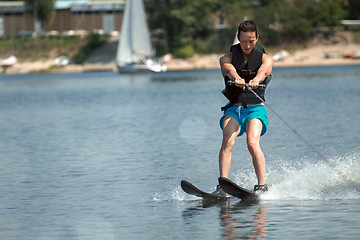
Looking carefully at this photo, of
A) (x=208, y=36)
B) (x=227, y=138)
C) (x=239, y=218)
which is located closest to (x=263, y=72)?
(x=227, y=138)

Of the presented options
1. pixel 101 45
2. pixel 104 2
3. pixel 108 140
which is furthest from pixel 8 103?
pixel 104 2

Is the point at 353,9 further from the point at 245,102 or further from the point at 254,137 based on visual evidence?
the point at 254,137

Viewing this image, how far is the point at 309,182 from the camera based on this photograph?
1073 centimetres

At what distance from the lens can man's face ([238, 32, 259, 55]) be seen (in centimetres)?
915

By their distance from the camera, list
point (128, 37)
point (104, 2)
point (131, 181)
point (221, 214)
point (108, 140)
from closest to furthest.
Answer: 1. point (221, 214)
2. point (131, 181)
3. point (108, 140)
4. point (128, 37)
5. point (104, 2)

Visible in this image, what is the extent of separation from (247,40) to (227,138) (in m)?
1.20

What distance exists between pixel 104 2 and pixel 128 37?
34.1 m

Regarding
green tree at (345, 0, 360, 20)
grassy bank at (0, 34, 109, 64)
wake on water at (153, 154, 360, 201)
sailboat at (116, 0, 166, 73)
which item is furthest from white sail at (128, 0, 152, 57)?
wake on water at (153, 154, 360, 201)

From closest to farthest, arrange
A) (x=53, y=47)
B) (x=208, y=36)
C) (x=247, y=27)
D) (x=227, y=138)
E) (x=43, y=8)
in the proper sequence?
(x=247, y=27) → (x=227, y=138) → (x=208, y=36) → (x=53, y=47) → (x=43, y=8)

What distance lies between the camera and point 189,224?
8.62 meters

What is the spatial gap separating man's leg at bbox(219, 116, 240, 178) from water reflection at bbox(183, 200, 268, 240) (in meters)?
0.46

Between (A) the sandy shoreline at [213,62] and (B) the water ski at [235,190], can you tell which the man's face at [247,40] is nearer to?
(B) the water ski at [235,190]

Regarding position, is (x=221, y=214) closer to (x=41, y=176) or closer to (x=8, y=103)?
(x=41, y=176)

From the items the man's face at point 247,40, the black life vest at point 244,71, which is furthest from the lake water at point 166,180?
the man's face at point 247,40
